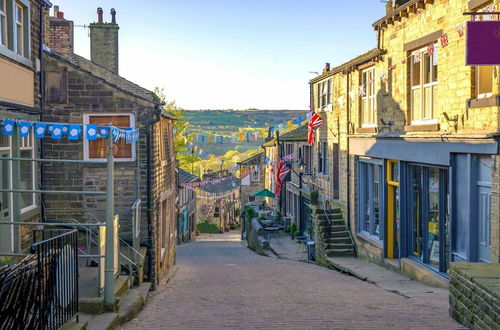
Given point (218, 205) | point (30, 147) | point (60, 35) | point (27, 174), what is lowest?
point (218, 205)

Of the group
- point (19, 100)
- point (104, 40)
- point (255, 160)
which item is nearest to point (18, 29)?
point (19, 100)

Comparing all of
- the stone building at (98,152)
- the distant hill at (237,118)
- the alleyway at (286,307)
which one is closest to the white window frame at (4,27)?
the stone building at (98,152)

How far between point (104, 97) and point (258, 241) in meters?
16.6

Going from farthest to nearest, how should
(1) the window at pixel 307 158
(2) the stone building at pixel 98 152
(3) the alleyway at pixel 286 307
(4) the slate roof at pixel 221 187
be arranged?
(4) the slate roof at pixel 221 187 → (1) the window at pixel 307 158 → (2) the stone building at pixel 98 152 → (3) the alleyway at pixel 286 307

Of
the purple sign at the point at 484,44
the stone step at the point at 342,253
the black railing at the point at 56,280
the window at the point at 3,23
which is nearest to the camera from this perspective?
the black railing at the point at 56,280

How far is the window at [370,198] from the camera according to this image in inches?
730

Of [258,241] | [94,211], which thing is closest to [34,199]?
[94,211]

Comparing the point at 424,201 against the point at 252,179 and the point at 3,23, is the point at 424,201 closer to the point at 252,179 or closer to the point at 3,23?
the point at 3,23

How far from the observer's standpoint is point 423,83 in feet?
48.2

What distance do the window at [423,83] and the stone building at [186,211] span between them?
91.7ft

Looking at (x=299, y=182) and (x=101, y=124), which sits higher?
(x=101, y=124)

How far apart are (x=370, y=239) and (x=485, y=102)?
8712mm

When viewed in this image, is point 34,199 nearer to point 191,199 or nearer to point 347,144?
point 347,144

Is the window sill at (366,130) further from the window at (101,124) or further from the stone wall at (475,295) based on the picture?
the stone wall at (475,295)
